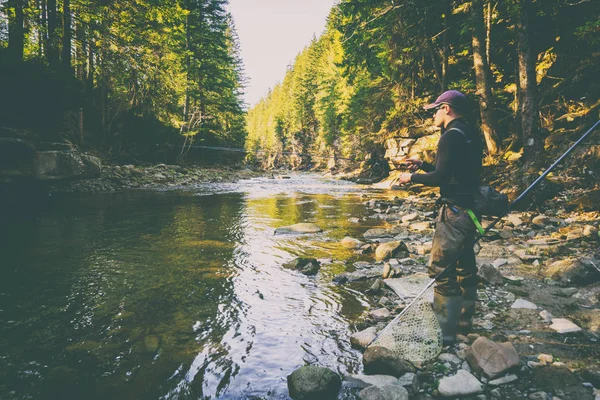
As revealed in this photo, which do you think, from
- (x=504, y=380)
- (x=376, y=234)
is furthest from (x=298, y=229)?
(x=504, y=380)

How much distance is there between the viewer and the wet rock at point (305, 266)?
5328 mm

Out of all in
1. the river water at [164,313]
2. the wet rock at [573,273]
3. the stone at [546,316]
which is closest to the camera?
the river water at [164,313]

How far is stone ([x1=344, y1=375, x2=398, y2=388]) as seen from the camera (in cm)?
251

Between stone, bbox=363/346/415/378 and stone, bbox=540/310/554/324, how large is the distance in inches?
67.7

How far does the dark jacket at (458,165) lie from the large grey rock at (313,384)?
1972 millimetres

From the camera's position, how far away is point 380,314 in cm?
371

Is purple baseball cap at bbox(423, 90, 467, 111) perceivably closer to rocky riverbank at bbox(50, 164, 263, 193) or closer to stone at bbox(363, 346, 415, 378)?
stone at bbox(363, 346, 415, 378)

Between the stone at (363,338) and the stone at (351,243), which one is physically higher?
the stone at (351,243)

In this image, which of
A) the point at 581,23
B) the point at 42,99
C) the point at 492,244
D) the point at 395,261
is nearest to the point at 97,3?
the point at 42,99

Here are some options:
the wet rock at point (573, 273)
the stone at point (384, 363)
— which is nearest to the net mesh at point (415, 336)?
the stone at point (384, 363)

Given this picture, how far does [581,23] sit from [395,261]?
1276cm

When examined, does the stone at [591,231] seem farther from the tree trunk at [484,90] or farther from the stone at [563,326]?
the tree trunk at [484,90]

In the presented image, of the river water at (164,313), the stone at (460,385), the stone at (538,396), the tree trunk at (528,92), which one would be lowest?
the river water at (164,313)

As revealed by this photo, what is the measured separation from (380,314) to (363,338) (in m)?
0.65
